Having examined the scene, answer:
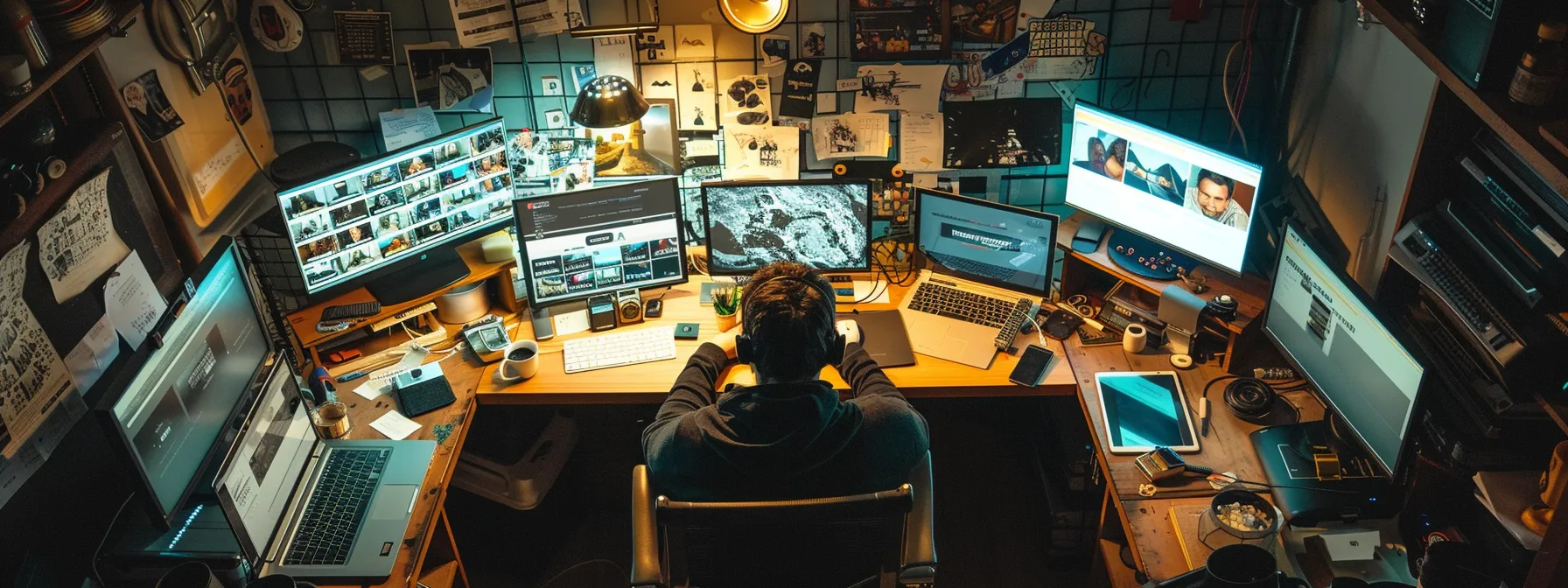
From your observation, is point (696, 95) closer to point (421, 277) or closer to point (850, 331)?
point (850, 331)

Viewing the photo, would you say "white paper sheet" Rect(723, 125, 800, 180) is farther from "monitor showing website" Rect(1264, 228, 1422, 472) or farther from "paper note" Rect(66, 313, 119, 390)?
"paper note" Rect(66, 313, 119, 390)

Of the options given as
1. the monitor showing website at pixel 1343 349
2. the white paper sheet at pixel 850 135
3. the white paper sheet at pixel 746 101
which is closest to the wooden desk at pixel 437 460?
the white paper sheet at pixel 746 101

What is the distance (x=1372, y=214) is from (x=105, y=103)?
306cm

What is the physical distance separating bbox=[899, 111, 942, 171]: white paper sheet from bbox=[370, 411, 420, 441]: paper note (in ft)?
5.34

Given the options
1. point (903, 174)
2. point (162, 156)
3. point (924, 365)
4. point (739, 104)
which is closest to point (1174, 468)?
point (924, 365)

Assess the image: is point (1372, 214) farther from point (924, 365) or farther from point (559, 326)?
point (559, 326)

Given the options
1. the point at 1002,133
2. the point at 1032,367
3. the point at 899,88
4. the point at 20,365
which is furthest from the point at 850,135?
the point at 20,365

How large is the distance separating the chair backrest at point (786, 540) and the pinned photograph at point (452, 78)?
1587 mm

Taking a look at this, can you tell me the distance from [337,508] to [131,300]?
2.24ft

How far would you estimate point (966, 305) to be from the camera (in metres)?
2.98

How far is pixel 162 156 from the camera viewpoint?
8.34 ft

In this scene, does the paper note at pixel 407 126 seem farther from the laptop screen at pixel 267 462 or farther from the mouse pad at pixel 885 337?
the mouse pad at pixel 885 337

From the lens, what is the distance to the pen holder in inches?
101

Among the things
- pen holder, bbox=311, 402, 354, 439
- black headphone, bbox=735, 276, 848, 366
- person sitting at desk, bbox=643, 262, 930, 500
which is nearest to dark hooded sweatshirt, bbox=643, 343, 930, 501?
person sitting at desk, bbox=643, 262, 930, 500
